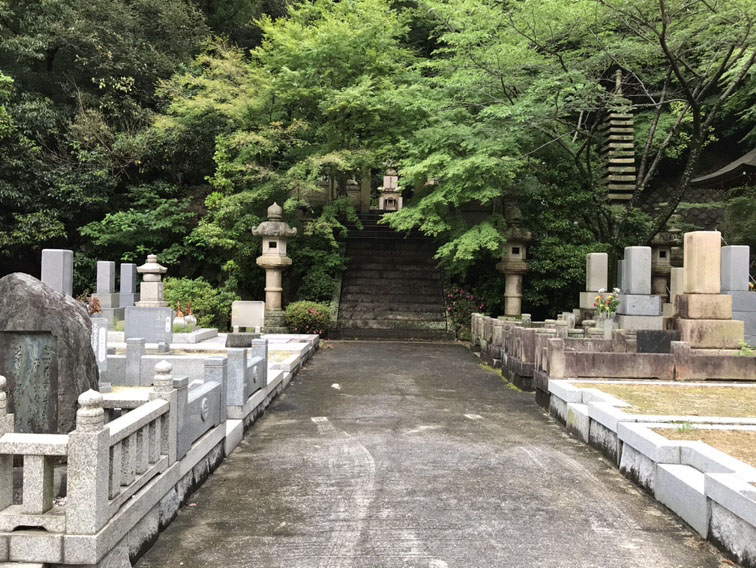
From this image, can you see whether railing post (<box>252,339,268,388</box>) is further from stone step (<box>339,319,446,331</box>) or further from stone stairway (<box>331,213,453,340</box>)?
stone step (<box>339,319,446,331</box>)

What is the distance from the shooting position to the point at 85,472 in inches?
121

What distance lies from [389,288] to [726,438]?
1529 cm

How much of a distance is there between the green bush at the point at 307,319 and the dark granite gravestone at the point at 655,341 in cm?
916

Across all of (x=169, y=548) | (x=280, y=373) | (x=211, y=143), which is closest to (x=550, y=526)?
A: (x=169, y=548)

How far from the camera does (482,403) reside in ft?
29.1

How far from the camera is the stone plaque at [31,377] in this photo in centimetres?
455

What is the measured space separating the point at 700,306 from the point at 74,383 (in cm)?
1001

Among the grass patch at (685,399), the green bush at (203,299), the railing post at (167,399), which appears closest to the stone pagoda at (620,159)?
the green bush at (203,299)

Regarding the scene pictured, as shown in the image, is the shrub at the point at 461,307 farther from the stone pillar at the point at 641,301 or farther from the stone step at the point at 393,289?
the stone pillar at the point at 641,301

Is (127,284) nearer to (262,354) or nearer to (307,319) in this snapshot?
(307,319)

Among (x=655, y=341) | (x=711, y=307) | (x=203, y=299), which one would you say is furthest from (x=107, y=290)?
(x=711, y=307)

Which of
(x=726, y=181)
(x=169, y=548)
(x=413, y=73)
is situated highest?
(x=413, y=73)

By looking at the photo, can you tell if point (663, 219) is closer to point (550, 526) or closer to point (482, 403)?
point (482, 403)

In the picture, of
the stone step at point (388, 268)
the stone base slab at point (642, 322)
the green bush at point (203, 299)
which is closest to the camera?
the stone base slab at point (642, 322)
